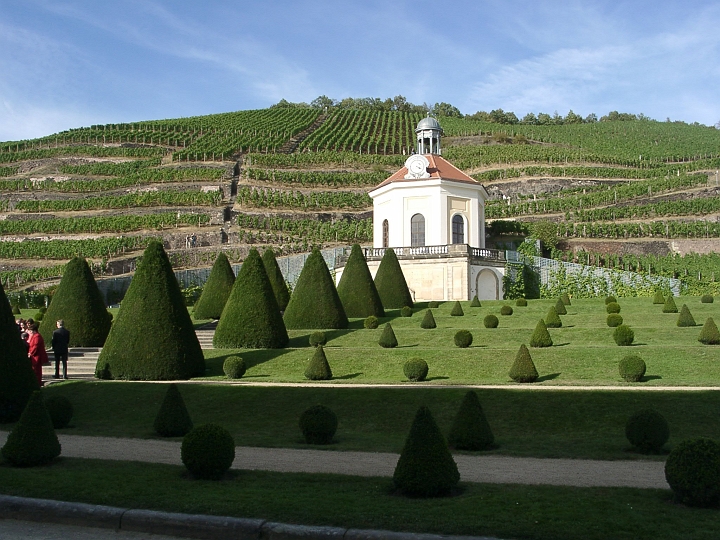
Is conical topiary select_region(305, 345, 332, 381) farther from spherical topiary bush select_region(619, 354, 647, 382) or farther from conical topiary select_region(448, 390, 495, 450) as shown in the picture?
conical topiary select_region(448, 390, 495, 450)

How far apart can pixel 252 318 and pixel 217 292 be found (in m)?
9.07

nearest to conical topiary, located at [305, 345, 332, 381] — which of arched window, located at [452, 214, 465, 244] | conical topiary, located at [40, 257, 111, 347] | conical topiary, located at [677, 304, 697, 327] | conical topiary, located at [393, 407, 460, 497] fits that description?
conical topiary, located at [40, 257, 111, 347]

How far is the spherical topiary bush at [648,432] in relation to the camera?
11508 millimetres

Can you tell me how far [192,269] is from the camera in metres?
55.5

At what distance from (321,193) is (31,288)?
28126mm

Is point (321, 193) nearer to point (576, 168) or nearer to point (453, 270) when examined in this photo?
point (576, 168)

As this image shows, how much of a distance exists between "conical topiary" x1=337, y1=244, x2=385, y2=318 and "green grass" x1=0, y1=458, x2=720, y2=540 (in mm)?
20781

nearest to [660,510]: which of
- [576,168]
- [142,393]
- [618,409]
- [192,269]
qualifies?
[618,409]

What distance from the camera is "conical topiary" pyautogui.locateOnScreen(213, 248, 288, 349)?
23531mm

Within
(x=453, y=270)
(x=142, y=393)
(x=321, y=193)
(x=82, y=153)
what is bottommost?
(x=142, y=393)

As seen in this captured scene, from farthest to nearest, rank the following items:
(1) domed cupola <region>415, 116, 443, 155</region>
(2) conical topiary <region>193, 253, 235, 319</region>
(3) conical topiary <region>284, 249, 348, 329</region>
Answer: (1) domed cupola <region>415, 116, 443, 155</region> → (2) conical topiary <region>193, 253, 235, 319</region> → (3) conical topiary <region>284, 249, 348, 329</region>

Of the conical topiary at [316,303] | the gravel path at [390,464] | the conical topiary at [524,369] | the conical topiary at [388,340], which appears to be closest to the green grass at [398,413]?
the gravel path at [390,464]

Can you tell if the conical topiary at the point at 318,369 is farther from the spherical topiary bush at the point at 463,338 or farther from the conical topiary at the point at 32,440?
the conical topiary at the point at 32,440

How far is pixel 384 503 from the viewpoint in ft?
26.5
